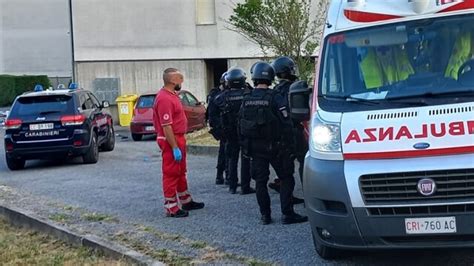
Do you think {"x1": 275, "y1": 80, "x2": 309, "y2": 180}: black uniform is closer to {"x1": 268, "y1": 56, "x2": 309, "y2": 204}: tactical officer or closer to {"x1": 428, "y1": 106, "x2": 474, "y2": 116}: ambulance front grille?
→ {"x1": 268, "y1": 56, "x2": 309, "y2": 204}: tactical officer

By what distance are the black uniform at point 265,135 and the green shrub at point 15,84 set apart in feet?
114

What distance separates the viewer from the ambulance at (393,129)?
5.53m

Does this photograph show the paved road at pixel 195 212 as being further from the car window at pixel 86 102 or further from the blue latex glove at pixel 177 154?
the car window at pixel 86 102

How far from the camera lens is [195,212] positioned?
9.40m

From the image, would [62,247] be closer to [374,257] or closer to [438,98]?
[374,257]

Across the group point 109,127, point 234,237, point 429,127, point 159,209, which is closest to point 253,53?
point 109,127

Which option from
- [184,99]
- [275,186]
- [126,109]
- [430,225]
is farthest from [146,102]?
[430,225]

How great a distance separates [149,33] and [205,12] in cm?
272

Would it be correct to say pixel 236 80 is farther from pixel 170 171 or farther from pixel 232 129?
pixel 170 171

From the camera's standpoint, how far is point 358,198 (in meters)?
5.71

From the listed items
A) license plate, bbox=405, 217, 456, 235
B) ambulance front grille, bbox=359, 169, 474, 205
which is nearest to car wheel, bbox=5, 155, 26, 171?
ambulance front grille, bbox=359, 169, 474, 205

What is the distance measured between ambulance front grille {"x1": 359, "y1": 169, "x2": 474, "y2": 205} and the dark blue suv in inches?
408

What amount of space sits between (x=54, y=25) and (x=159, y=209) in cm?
4060

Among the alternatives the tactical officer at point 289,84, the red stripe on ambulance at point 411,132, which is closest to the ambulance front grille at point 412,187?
the red stripe on ambulance at point 411,132
